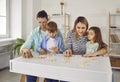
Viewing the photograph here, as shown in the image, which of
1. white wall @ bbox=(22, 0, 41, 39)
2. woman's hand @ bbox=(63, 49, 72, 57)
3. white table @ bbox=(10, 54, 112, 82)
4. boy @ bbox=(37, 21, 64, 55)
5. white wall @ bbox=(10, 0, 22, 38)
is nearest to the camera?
white table @ bbox=(10, 54, 112, 82)

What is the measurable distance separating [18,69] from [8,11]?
2.99 meters

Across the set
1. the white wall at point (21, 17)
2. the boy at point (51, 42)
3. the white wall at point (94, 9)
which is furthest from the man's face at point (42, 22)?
the white wall at point (94, 9)

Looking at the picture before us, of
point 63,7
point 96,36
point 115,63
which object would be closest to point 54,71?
point 96,36

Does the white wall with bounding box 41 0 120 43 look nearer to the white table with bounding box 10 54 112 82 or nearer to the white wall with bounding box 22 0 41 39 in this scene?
the white wall with bounding box 22 0 41 39

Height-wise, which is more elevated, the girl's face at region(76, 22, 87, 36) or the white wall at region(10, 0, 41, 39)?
the white wall at region(10, 0, 41, 39)

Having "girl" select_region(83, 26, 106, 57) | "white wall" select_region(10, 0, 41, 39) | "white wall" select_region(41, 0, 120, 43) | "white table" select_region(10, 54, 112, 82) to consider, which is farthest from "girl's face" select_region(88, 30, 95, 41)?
"white wall" select_region(10, 0, 41, 39)

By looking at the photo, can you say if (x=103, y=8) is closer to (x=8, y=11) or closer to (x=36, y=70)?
(x=8, y=11)

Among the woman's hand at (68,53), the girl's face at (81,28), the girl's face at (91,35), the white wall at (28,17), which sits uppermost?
the white wall at (28,17)

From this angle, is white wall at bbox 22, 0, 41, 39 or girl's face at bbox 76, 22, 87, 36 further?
white wall at bbox 22, 0, 41, 39

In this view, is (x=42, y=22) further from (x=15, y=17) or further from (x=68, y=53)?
(x=15, y=17)

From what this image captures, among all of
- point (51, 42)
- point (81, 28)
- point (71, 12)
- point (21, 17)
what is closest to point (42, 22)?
point (51, 42)

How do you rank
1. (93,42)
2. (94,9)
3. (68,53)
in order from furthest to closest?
(94,9) → (93,42) → (68,53)

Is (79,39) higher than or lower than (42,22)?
lower

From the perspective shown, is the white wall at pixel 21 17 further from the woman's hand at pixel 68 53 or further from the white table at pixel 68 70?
the white table at pixel 68 70
